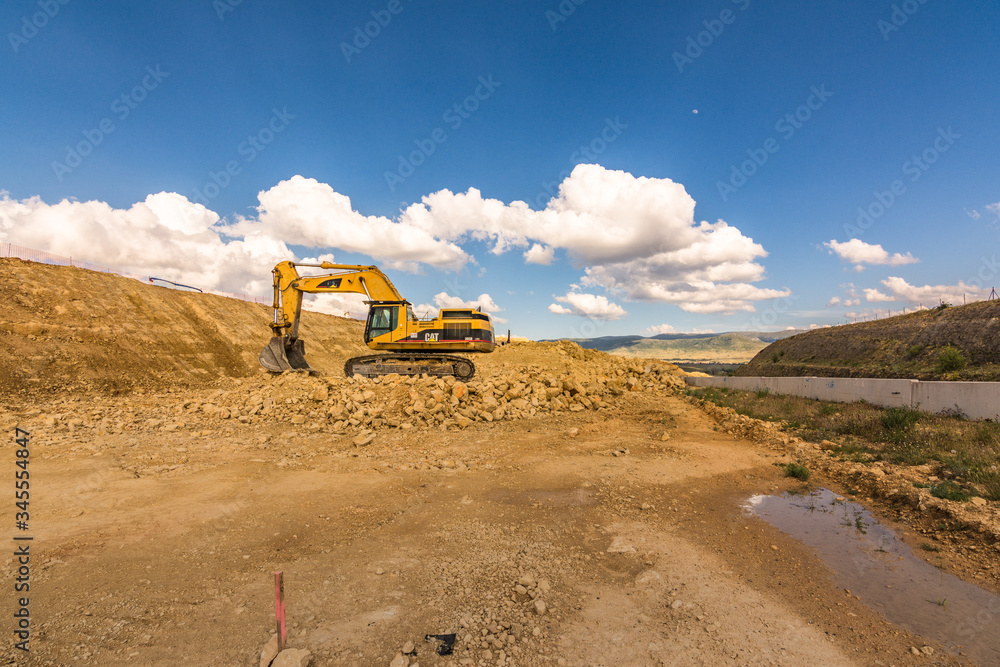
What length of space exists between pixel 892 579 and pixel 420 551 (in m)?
5.03

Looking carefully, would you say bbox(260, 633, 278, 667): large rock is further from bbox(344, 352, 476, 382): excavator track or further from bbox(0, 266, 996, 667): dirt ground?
bbox(344, 352, 476, 382): excavator track

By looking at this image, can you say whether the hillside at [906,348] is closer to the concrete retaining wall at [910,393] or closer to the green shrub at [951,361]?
the green shrub at [951,361]

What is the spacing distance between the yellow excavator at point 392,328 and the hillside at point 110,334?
800 centimetres

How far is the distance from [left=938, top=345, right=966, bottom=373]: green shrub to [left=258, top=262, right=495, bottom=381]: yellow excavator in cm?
2125

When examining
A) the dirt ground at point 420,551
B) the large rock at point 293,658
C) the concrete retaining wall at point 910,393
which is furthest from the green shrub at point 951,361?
the large rock at point 293,658

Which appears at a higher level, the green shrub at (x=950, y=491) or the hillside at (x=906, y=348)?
the hillside at (x=906, y=348)

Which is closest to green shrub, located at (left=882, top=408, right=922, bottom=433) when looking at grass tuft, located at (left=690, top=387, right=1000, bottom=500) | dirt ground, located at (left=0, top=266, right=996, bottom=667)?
grass tuft, located at (left=690, top=387, right=1000, bottom=500)

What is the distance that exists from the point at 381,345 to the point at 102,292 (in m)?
18.0

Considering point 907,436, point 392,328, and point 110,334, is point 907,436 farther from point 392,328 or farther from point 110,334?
point 110,334

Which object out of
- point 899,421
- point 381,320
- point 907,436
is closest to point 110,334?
point 381,320

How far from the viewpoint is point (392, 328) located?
16.6 m

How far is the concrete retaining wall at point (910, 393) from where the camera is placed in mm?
9398

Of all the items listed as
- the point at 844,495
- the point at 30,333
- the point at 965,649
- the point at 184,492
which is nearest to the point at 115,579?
the point at 184,492

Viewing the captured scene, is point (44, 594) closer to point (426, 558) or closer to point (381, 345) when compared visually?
point (426, 558)
